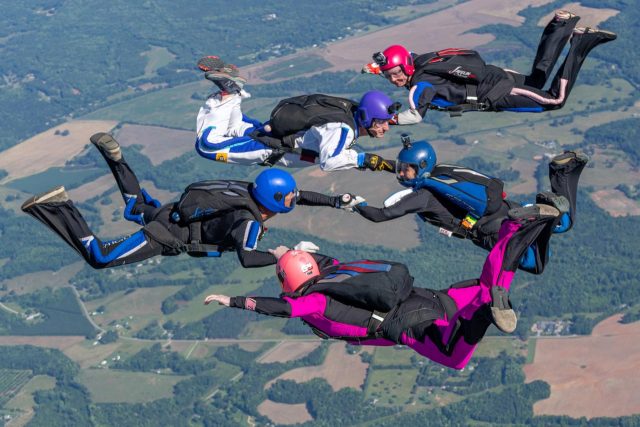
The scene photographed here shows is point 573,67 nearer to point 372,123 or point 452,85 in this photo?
point 452,85

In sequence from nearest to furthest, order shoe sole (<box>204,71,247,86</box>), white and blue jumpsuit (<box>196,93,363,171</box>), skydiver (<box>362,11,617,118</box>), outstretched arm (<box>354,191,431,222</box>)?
outstretched arm (<box>354,191,431,222</box>)
white and blue jumpsuit (<box>196,93,363,171</box>)
skydiver (<box>362,11,617,118</box>)
shoe sole (<box>204,71,247,86</box>)

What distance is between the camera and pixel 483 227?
124ft

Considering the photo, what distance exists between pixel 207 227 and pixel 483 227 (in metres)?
8.97

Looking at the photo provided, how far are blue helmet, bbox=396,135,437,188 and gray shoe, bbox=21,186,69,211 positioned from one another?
1125 centimetres

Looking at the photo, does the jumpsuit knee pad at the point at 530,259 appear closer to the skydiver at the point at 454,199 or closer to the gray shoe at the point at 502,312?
the skydiver at the point at 454,199

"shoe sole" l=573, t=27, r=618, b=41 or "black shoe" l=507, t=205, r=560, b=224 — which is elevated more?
"shoe sole" l=573, t=27, r=618, b=41

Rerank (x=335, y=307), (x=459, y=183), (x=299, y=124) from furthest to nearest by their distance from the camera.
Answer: (x=299, y=124) < (x=459, y=183) < (x=335, y=307)

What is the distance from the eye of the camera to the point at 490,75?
4112cm

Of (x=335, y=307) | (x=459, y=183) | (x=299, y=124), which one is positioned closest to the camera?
(x=335, y=307)

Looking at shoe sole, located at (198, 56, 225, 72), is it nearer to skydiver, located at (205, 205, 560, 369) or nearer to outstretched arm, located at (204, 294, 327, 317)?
skydiver, located at (205, 205, 560, 369)

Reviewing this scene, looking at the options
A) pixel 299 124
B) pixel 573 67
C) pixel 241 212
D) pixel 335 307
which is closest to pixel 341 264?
pixel 335 307

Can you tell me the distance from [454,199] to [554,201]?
4745 millimetres

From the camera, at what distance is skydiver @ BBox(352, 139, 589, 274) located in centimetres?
3591

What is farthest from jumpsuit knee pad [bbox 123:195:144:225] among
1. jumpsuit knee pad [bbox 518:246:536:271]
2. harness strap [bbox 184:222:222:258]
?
jumpsuit knee pad [bbox 518:246:536:271]
